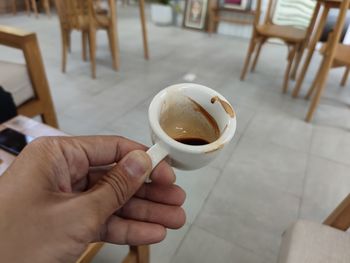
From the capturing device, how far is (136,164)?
0.46 m

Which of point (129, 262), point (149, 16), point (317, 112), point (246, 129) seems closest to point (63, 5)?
point (246, 129)

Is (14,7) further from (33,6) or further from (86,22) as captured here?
(86,22)

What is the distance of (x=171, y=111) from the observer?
56cm

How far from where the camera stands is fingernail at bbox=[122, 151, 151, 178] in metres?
0.46

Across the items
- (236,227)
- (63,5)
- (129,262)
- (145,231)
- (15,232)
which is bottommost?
(236,227)

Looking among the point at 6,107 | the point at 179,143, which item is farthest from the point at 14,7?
the point at 179,143

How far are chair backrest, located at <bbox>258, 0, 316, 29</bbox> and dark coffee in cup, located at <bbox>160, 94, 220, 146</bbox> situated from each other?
2089 mm

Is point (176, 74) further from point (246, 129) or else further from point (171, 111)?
point (171, 111)

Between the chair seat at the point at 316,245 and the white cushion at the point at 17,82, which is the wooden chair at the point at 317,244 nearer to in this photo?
the chair seat at the point at 316,245

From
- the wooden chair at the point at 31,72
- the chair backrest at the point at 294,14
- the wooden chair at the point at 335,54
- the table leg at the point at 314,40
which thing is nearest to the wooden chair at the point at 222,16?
the chair backrest at the point at 294,14

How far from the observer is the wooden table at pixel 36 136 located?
0.67 m

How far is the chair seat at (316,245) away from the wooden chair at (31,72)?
44.2 inches

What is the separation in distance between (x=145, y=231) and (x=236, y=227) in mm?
590

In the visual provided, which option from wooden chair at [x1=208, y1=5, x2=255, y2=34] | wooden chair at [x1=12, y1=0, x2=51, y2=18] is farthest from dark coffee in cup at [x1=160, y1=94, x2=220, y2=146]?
wooden chair at [x1=12, y1=0, x2=51, y2=18]
